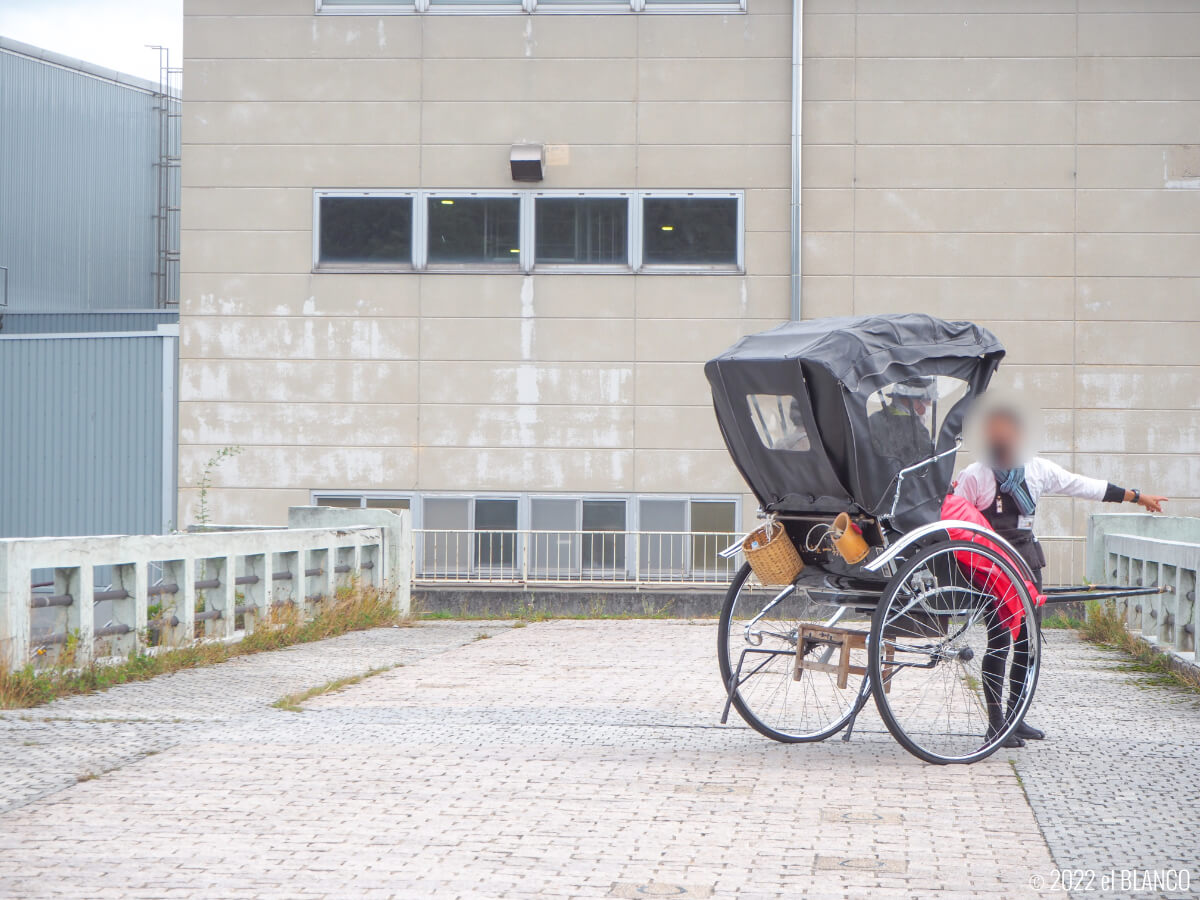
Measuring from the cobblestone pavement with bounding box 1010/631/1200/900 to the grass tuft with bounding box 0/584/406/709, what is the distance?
223 inches

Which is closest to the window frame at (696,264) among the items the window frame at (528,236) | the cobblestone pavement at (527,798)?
the window frame at (528,236)

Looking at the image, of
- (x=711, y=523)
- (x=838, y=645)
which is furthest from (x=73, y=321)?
(x=838, y=645)

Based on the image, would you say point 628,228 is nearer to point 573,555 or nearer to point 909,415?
point 573,555

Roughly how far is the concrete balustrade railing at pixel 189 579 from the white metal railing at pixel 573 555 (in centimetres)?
675

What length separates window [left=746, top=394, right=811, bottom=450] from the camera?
23.7 ft

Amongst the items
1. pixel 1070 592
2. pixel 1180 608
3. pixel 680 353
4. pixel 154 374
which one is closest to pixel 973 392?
pixel 1070 592

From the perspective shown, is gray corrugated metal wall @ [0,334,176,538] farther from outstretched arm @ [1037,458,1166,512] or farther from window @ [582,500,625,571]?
outstretched arm @ [1037,458,1166,512]

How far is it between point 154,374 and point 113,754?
1862 centimetres

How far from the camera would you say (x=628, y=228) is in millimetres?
23234

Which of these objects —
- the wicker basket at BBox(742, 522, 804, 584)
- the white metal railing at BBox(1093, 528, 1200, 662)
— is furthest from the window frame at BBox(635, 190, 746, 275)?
the wicker basket at BBox(742, 522, 804, 584)

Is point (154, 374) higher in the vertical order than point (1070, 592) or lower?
higher

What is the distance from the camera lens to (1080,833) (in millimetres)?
5422

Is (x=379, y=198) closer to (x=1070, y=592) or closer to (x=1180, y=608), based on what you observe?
(x=1180, y=608)

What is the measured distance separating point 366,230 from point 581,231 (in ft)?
11.4
